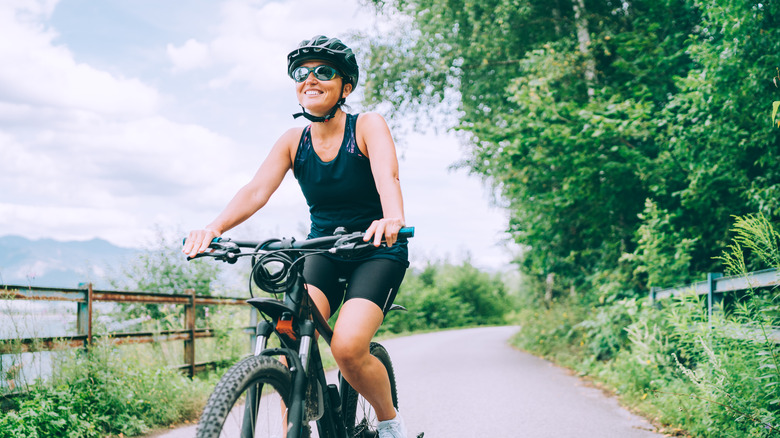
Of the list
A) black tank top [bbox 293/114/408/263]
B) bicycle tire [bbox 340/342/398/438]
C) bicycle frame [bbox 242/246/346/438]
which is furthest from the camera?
bicycle tire [bbox 340/342/398/438]

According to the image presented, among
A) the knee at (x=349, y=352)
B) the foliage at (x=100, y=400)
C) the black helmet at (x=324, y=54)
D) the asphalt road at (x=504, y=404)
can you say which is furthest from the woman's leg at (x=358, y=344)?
the foliage at (x=100, y=400)

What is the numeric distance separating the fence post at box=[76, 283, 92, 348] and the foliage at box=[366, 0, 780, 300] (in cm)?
684

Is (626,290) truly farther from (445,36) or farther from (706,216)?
(445,36)

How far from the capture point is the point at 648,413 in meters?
6.12

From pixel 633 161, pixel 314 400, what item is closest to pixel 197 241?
pixel 314 400

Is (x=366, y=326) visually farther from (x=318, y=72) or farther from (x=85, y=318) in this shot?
(x=85, y=318)

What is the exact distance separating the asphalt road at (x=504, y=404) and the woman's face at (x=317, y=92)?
346cm

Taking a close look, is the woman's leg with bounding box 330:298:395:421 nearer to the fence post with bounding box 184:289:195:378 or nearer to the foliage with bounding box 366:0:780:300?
the fence post with bounding box 184:289:195:378

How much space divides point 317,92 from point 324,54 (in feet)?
0.61

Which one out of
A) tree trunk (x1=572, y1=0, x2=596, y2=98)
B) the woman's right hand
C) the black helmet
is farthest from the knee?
tree trunk (x1=572, y1=0, x2=596, y2=98)

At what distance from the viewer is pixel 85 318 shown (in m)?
6.00

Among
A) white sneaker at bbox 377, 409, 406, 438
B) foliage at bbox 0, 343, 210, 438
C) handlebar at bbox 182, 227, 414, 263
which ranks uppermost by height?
handlebar at bbox 182, 227, 414, 263

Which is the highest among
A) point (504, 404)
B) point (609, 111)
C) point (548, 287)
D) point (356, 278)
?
point (609, 111)

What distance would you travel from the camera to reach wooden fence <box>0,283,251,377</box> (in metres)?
5.30
